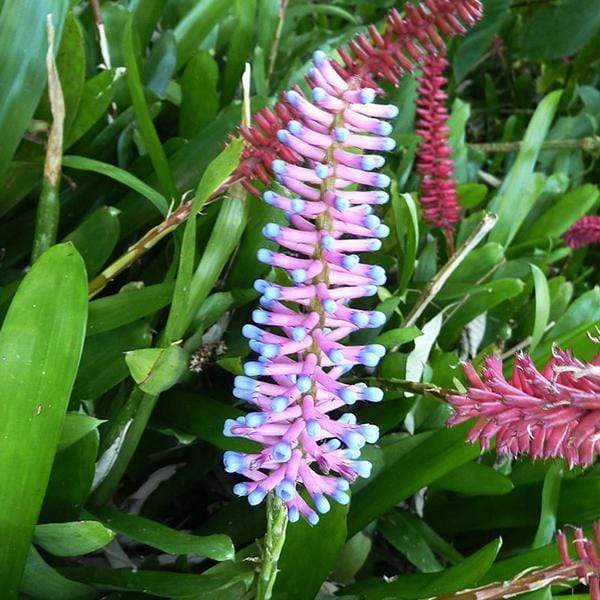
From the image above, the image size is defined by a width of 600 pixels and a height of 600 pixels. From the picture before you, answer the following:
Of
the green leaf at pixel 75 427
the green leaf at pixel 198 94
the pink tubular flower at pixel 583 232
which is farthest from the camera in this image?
the pink tubular flower at pixel 583 232

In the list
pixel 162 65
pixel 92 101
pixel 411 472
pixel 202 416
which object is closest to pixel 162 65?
pixel 162 65

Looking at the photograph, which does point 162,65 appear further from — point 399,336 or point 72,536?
point 72,536

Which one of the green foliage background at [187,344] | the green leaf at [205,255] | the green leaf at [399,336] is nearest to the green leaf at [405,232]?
the green foliage background at [187,344]

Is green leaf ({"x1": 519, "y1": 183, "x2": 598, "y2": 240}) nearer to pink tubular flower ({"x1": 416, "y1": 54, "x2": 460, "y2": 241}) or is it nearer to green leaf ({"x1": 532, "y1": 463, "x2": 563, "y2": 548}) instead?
pink tubular flower ({"x1": 416, "y1": 54, "x2": 460, "y2": 241})

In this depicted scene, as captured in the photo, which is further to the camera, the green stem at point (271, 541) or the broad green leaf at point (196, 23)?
the broad green leaf at point (196, 23)

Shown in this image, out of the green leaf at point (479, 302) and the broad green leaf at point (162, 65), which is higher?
the broad green leaf at point (162, 65)

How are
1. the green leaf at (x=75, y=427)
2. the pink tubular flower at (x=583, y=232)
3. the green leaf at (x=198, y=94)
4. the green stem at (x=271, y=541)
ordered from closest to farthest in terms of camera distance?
the green stem at (x=271, y=541) → the green leaf at (x=75, y=427) → the green leaf at (x=198, y=94) → the pink tubular flower at (x=583, y=232)

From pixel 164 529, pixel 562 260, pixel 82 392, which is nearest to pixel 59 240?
pixel 82 392

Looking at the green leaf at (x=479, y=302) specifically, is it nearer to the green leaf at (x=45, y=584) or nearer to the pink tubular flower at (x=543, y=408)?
the pink tubular flower at (x=543, y=408)
